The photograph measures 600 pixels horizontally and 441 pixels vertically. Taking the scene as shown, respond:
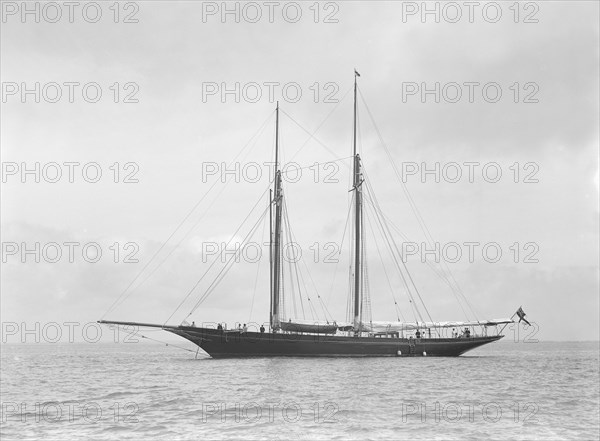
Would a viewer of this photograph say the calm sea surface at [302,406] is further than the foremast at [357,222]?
No

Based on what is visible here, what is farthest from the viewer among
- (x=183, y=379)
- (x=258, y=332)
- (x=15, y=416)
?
(x=258, y=332)

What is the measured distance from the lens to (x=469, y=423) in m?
30.5

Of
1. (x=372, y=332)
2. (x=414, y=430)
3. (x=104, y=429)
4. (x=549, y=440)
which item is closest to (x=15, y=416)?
(x=104, y=429)

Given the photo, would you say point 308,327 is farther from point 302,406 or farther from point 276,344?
point 302,406

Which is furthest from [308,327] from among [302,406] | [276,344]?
[302,406]

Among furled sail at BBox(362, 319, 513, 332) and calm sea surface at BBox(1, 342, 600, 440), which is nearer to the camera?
calm sea surface at BBox(1, 342, 600, 440)

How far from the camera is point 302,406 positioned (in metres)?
35.7

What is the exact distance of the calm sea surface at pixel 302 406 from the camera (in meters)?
28.4

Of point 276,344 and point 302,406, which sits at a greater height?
point 276,344

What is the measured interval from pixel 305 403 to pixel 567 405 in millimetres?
14719

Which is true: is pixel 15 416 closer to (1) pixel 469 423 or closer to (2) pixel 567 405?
(1) pixel 469 423

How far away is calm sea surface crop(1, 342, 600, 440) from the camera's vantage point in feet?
93.2

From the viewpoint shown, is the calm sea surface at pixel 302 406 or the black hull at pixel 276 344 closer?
the calm sea surface at pixel 302 406

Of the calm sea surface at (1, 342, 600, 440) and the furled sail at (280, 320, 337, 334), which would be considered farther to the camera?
the furled sail at (280, 320, 337, 334)
